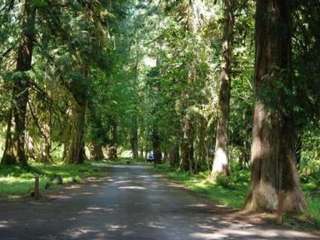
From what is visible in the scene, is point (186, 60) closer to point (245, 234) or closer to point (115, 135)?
point (245, 234)

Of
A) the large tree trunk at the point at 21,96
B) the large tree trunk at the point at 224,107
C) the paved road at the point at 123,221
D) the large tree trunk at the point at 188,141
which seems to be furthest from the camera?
A: the large tree trunk at the point at 188,141

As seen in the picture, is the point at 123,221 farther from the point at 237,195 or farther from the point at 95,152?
the point at 95,152

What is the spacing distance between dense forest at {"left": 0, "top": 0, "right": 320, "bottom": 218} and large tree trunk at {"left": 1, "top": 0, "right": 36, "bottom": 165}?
0.05m

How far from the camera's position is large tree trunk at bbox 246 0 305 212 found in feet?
53.6

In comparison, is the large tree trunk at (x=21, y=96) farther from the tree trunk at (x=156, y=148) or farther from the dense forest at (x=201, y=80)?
the tree trunk at (x=156, y=148)

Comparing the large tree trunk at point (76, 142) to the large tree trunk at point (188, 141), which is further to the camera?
the large tree trunk at point (76, 142)

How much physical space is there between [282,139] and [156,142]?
54.2 meters

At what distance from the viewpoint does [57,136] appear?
1804 inches

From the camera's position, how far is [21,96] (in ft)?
101

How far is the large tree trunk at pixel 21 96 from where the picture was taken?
2988 centimetres

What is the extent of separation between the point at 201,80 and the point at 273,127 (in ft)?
66.5

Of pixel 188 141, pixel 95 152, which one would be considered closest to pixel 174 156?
pixel 188 141

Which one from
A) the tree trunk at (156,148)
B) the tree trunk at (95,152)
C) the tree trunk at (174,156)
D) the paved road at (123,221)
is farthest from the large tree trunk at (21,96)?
the tree trunk at (95,152)

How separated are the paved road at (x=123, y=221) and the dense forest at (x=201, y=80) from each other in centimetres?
234
